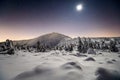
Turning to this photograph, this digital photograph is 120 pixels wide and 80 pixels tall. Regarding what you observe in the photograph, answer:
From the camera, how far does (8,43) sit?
5181 centimetres

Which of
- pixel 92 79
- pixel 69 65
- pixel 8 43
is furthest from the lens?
pixel 8 43

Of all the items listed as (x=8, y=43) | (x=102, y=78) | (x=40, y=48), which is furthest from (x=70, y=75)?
(x=40, y=48)

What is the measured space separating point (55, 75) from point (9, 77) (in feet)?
19.9

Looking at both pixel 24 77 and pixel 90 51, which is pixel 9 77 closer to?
pixel 24 77

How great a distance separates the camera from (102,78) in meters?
12.9

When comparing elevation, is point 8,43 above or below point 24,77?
above

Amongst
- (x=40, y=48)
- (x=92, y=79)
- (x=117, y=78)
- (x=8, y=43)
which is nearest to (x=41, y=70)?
(x=92, y=79)

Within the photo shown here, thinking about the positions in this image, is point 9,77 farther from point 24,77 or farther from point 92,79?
point 92,79

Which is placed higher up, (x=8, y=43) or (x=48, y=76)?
(x=8, y=43)

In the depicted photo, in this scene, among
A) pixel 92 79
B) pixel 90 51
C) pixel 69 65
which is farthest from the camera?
pixel 90 51

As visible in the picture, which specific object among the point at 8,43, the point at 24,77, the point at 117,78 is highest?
the point at 8,43

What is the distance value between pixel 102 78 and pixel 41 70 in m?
8.64

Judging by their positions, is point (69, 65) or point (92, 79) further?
point (69, 65)

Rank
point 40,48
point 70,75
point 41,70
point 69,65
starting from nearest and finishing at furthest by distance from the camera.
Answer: point 70,75, point 41,70, point 69,65, point 40,48
